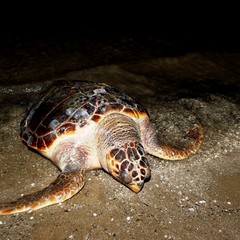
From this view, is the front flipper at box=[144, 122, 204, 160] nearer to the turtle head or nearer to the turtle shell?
the turtle shell

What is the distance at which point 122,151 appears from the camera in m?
2.57

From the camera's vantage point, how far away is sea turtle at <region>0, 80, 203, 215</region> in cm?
249

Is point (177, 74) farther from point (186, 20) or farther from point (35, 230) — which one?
point (186, 20)

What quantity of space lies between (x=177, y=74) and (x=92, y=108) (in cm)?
303

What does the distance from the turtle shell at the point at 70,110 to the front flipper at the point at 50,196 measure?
472 millimetres

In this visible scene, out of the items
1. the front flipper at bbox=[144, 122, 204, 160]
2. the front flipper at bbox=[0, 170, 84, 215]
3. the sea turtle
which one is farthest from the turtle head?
the front flipper at bbox=[144, 122, 204, 160]

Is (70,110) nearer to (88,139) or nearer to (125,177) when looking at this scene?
(88,139)

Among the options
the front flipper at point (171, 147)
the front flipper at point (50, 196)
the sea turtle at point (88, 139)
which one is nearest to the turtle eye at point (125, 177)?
the sea turtle at point (88, 139)

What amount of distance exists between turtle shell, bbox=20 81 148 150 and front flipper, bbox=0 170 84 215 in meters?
0.47

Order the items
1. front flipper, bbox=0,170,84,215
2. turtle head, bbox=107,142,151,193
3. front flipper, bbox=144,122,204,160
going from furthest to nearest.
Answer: front flipper, bbox=144,122,204,160, turtle head, bbox=107,142,151,193, front flipper, bbox=0,170,84,215

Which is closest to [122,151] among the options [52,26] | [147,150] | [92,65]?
[147,150]

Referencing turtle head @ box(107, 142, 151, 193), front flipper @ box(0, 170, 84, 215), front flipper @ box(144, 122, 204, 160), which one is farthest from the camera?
front flipper @ box(144, 122, 204, 160)

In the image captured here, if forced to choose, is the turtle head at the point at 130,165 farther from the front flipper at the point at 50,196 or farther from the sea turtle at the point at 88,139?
the front flipper at the point at 50,196

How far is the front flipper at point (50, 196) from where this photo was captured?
92.4 inches
